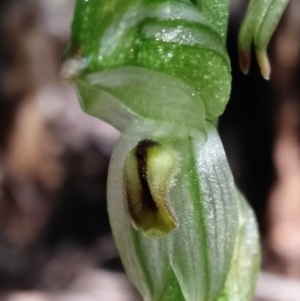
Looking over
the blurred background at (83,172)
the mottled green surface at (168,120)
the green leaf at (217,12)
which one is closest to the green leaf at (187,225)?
the mottled green surface at (168,120)

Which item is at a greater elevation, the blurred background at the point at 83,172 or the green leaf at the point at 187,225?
the green leaf at the point at 187,225

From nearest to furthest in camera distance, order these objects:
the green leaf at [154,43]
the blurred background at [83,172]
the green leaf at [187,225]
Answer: the green leaf at [154,43]
the green leaf at [187,225]
the blurred background at [83,172]

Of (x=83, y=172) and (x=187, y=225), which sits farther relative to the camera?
(x=83, y=172)

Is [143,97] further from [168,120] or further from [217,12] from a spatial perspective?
[217,12]

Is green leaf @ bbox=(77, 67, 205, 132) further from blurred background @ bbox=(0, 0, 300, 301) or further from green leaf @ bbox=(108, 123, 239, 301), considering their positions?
blurred background @ bbox=(0, 0, 300, 301)

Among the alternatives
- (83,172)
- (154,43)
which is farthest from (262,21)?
(83,172)

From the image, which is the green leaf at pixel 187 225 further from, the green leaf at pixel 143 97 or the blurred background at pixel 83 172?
the blurred background at pixel 83 172

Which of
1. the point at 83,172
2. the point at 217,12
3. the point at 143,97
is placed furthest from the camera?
the point at 83,172

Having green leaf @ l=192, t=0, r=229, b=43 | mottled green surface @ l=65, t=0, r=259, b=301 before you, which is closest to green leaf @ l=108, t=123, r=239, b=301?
mottled green surface @ l=65, t=0, r=259, b=301
